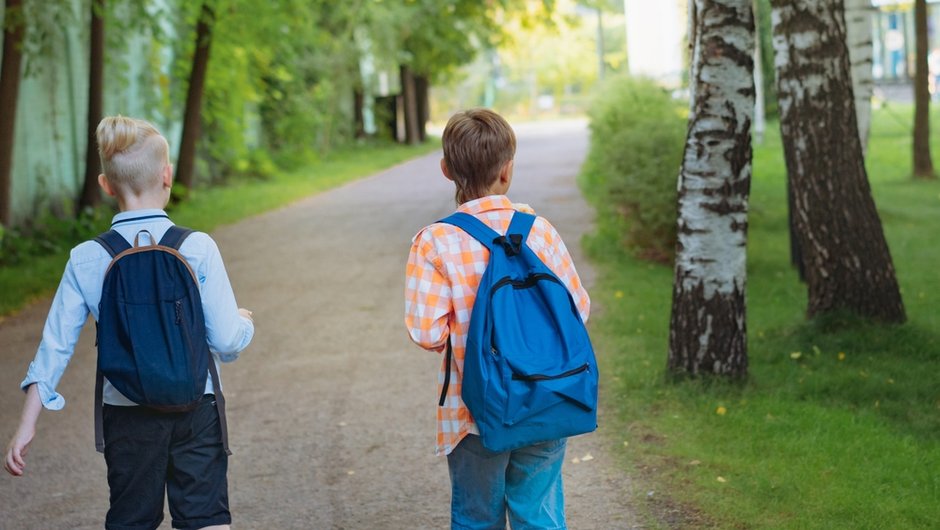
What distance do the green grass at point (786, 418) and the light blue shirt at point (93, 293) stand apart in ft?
7.23

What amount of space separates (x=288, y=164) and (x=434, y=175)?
3817 mm

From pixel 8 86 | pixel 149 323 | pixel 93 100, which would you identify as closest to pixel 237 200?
pixel 93 100

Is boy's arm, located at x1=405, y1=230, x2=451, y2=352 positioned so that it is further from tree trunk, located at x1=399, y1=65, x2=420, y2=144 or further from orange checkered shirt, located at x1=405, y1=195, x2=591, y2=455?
tree trunk, located at x1=399, y1=65, x2=420, y2=144

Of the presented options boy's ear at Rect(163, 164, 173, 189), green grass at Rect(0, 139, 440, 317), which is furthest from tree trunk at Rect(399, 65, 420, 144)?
boy's ear at Rect(163, 164, 173, 189)

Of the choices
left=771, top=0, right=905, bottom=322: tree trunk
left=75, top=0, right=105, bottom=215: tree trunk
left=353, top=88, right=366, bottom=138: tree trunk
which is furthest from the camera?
left=353, top=88, right=366, bottom=138: tree trunk

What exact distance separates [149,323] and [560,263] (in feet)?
3.72

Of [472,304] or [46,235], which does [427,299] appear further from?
[46,235]

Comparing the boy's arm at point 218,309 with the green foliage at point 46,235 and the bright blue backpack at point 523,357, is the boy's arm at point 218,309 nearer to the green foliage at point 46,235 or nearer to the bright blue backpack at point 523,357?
the bright blue backpack at point 523,357

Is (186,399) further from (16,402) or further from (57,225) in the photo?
(57,225)

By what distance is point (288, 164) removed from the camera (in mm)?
26234

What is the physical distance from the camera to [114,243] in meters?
3.29

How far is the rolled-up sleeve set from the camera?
10.8 feet

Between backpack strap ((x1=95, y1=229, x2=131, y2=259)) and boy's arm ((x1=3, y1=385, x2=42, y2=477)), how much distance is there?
1.45ft

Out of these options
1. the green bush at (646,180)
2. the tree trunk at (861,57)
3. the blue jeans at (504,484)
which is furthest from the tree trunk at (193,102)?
the blue jeans at (504,484)
